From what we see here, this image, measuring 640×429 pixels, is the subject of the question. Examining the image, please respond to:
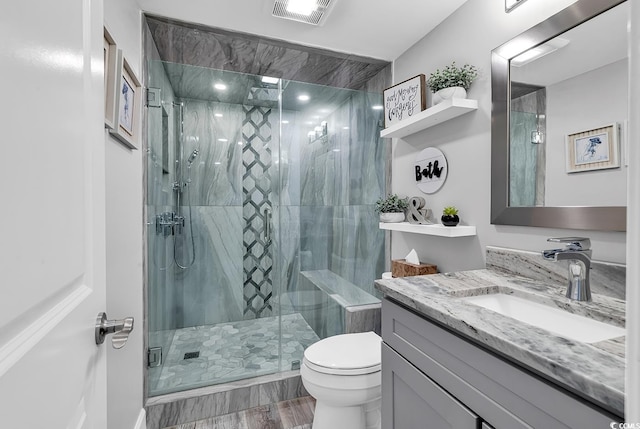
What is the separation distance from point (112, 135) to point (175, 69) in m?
1.28

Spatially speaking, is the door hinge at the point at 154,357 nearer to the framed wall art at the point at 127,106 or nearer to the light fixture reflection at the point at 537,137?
the framed wall art at the point at 127,106

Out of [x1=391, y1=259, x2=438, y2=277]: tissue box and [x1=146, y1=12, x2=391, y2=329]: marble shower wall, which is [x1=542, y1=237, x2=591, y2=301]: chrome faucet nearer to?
[x1=391, y1=259, x2=438, y2=277]: tissue box

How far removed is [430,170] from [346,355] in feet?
3.89

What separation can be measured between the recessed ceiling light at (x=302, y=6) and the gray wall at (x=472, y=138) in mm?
770

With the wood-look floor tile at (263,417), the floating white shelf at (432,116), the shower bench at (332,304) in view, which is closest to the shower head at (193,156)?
the shower bench at (332,304)

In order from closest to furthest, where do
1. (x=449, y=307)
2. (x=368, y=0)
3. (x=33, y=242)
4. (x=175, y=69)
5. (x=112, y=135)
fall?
(x=33, y=242), (x=449, y=307), (x=112, y=135), (x=368, y=0), (x=175, y=69)

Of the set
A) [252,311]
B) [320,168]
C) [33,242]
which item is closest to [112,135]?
[33,242]

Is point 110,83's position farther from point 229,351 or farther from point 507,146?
point 229,351

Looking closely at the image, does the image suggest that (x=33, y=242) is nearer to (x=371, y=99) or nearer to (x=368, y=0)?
(x=368, y=0)

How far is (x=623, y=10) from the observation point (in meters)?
1.03

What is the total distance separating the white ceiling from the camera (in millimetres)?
1689

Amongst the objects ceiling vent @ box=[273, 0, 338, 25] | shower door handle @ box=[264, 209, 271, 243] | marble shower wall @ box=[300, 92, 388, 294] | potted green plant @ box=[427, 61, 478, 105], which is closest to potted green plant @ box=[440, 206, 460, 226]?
potted green plant @ box=[427, 61, 478, 105]

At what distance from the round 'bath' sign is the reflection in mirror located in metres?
0.44

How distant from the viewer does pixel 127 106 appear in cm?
141
